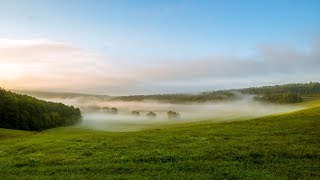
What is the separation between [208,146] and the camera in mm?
34438

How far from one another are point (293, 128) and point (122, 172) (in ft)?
81.9

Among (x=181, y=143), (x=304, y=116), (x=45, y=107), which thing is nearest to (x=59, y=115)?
(x=45, y=107)

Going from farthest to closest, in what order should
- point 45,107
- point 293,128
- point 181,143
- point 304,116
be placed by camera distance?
point 45,107
point 304,116
point 293,128
point 181,143

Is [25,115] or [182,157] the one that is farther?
[25,115]

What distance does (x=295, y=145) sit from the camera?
34.3 meters

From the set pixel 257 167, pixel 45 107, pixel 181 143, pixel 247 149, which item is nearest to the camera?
pixel 257 167

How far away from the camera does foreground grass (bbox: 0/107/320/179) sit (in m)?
25.7

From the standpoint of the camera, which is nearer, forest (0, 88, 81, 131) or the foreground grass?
the foreground grass

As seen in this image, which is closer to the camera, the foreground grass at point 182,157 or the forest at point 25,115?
the foreground grass at point 182,157

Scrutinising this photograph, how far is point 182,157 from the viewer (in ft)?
99.1

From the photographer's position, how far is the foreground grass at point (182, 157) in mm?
25661

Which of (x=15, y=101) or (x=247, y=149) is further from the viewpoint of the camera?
(x=15, y=101)

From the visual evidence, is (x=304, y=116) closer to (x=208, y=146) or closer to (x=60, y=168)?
(x=208, y=146)

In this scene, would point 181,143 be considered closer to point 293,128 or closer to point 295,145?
point 295,145
